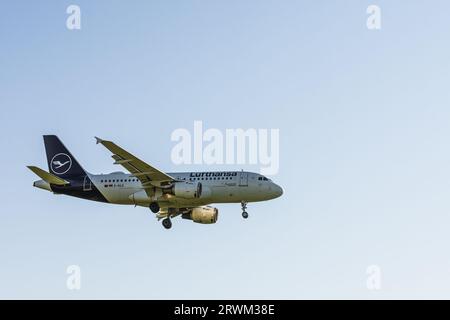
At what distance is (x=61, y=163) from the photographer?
8262cm

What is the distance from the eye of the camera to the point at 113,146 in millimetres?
71562

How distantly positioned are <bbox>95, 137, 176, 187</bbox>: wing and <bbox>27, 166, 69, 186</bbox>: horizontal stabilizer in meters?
7.72

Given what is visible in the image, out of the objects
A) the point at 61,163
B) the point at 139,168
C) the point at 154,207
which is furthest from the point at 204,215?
the point at 61,163

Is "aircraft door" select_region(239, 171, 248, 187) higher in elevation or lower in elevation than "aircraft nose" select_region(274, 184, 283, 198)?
higher

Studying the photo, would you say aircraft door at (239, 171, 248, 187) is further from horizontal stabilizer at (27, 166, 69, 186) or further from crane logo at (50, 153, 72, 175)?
crane logo at (50, 153, 72, 175)

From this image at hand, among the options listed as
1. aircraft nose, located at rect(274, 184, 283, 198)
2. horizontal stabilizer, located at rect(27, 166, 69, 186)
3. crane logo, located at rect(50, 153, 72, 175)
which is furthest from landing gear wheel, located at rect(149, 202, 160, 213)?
aircraft nose, located at rect(274, 184, 283, 198)

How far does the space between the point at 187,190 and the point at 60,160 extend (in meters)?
15.3

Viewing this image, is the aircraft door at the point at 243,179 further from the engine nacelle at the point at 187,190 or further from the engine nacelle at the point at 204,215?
the engine nacelle at the point at 204,215

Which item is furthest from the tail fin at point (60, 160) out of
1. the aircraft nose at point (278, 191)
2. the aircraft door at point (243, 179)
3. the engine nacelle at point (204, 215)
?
the aircraft nose at point (278, 191)

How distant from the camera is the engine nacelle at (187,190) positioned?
74062mm

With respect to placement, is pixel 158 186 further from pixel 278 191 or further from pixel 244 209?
pixel 278 191

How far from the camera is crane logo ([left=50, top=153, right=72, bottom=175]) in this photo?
82125 millimetres
